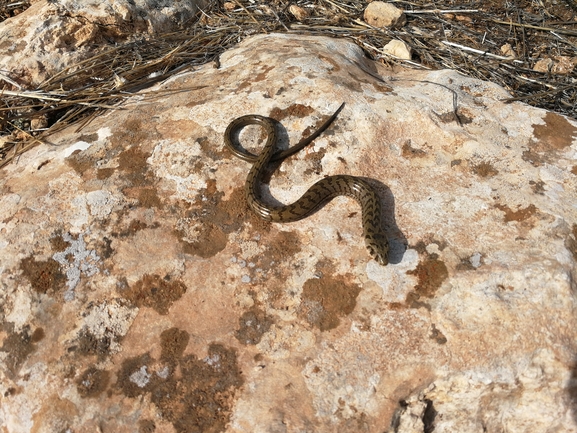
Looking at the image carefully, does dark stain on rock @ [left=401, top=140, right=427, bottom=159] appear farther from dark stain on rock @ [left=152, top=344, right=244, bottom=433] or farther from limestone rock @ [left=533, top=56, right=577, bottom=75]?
limestone rock @ [left=533, top=56, right=577, bottom=75]

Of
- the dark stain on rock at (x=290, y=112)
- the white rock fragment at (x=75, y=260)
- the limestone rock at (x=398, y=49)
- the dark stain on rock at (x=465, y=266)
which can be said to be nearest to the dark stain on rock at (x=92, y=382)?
the white rock fragment at (x=75, y=260)

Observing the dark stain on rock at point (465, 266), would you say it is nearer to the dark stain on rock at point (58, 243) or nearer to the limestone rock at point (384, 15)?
the dark stain on rock at point (58, 243)

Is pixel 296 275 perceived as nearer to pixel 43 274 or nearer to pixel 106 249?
pixel 106 249

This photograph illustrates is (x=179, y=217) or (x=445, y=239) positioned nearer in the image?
(x=445, y=239)

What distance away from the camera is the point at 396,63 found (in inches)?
230

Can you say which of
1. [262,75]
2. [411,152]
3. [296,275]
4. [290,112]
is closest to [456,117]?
[411,152]

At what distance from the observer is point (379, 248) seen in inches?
137

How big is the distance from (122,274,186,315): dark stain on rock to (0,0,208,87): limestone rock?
10.6 feet

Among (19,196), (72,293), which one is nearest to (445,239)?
(72,293)

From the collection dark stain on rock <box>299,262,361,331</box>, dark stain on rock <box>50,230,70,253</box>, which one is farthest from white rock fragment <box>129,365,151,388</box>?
dark stain on rock <box>50,230,70,253</box>

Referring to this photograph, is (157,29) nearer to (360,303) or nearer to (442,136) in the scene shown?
(442,136)

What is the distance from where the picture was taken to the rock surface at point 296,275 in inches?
117

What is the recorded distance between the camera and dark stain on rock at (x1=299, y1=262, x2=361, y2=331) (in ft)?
10.7

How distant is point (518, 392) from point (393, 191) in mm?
1822
